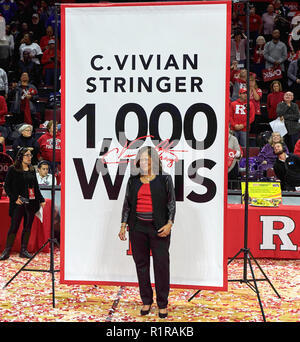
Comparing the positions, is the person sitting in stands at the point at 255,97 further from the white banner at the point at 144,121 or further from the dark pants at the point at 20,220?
the white banner at the point at 144,121

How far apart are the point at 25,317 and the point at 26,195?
2.42 m

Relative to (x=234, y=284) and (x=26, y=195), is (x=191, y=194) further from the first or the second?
(x=26, y=195)

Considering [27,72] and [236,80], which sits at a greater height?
[27,72]

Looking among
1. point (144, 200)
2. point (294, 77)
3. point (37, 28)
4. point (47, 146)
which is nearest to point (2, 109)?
point (47, 146)

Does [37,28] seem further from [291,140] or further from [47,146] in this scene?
[291,140]

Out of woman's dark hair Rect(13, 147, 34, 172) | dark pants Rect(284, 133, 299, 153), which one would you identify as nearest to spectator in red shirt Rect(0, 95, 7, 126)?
woman's dark hair Rect(13, 147, 34, 172)

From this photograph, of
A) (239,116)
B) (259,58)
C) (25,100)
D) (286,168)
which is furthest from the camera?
(259,58)

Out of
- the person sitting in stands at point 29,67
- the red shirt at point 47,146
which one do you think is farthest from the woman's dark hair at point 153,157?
the person sitting in stands at point 29,67

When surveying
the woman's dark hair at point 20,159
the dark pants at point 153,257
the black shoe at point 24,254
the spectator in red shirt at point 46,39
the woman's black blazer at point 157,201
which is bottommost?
the black shoe at point 24,254

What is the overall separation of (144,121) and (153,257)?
118cm

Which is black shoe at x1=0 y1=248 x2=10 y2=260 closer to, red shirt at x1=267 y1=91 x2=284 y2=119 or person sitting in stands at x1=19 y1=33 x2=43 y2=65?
red shirt at x1=267 y1=91 x2=284 y2=119

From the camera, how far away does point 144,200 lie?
4484 mm
